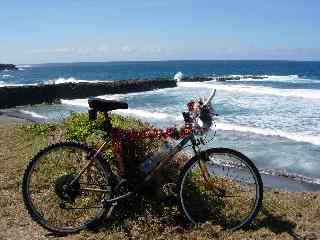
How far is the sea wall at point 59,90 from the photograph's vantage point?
4206cm

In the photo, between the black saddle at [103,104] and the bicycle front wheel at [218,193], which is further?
the bicycle front wheel at [218,193]

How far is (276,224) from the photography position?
18.5 ft

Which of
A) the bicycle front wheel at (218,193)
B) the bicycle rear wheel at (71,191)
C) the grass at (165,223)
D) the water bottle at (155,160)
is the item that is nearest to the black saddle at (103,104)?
the bicycle rear wheel at (71,191)

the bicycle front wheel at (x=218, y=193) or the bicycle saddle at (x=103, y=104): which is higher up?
the bicycle saddle at (x=103, y=104)

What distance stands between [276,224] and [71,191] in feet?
7.64

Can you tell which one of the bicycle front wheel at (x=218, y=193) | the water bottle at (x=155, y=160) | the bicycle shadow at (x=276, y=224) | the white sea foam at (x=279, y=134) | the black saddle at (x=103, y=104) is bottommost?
the white sea foam at (x=279, y=134)

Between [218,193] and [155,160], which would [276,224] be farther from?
[155,160]

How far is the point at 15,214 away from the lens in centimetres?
589

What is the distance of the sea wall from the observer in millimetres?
42062

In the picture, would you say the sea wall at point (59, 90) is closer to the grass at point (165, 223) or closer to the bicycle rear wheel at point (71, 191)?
the grass at point (165, 223)

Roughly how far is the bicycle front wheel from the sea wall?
1446 inches

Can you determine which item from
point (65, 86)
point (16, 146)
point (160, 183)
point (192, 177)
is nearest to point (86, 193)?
point (160, 183)

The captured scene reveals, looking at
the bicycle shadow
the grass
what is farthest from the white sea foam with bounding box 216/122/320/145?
the bicycle shadow

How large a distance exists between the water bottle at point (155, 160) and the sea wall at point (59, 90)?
122ft
